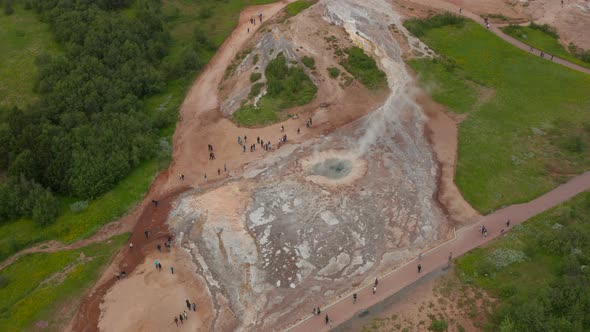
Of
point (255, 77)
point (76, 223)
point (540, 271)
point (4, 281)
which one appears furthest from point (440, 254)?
point (4, 281)

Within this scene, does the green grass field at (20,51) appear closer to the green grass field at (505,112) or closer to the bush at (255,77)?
the bush at (255,77)

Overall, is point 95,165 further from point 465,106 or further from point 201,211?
point 465,106

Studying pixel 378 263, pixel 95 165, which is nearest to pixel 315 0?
pixel 95 165

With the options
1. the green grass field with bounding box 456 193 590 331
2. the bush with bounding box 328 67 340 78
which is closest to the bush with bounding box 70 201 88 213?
the bush with bounding box 328 67 340 78

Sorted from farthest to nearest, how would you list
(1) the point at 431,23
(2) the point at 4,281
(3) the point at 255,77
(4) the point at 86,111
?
(1) the point at 431,23 < (3) the point at 255,77 < (4) the point at 86,111 < (2) the point at 4,281

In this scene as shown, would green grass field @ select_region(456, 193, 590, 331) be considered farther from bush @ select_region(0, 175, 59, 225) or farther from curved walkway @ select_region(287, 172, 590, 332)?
bush @ select_region(0, 175, 59, 225)

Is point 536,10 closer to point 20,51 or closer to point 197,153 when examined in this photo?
point 197,153

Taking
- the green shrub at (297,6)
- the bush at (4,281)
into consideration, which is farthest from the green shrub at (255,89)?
the bush at (4,281)
